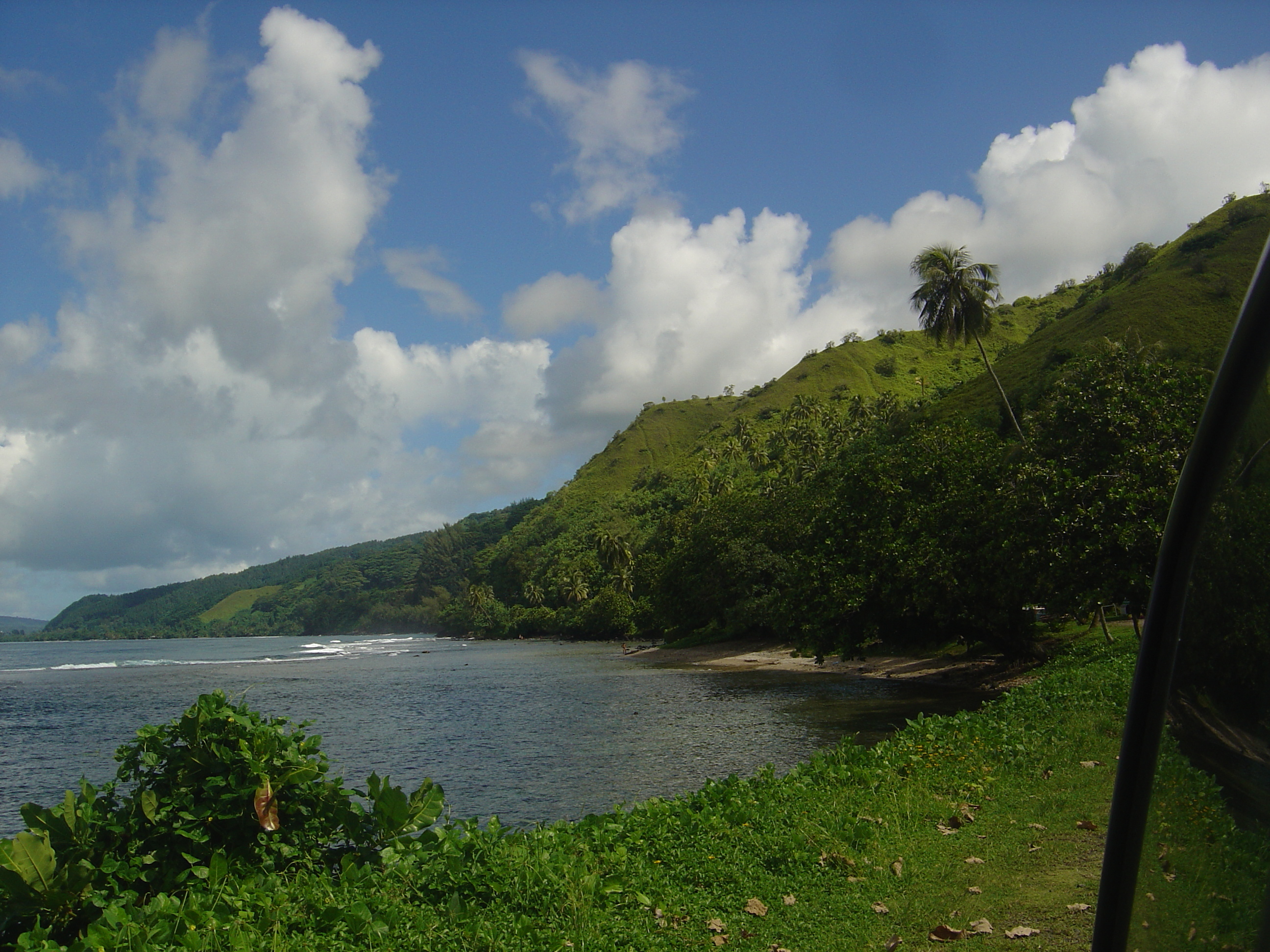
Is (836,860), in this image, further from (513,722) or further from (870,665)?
(870,665)

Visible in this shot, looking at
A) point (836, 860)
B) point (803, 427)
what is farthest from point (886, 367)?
point (836, 860)

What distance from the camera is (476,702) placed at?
3903 cm

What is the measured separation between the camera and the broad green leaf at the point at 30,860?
20.6 ft

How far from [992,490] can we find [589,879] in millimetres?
27789

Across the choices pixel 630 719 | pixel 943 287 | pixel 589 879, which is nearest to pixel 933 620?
pixel 630 719

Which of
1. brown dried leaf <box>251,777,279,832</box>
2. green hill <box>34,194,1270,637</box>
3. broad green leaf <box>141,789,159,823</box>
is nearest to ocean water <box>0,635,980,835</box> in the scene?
brown dried leaf <box>251,777,279,832</box>

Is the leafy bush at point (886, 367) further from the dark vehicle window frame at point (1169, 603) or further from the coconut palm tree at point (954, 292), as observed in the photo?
the dark vehicle window frame at point (1169, 603)

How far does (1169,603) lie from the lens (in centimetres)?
168

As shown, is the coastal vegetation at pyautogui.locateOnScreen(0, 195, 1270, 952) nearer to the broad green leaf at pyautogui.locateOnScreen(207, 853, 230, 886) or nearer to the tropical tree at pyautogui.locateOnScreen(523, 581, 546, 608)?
the broad green leaf at pyautogui.locateOnScreen(207, 853, 230, 886)

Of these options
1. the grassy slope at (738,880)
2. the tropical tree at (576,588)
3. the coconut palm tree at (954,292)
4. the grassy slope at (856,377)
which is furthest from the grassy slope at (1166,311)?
the tropical tree at (576,588)

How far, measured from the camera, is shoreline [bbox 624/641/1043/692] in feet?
104

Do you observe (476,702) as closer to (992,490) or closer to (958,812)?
(992,490)

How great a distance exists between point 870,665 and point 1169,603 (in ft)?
145

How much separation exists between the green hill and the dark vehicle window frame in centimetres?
1817
